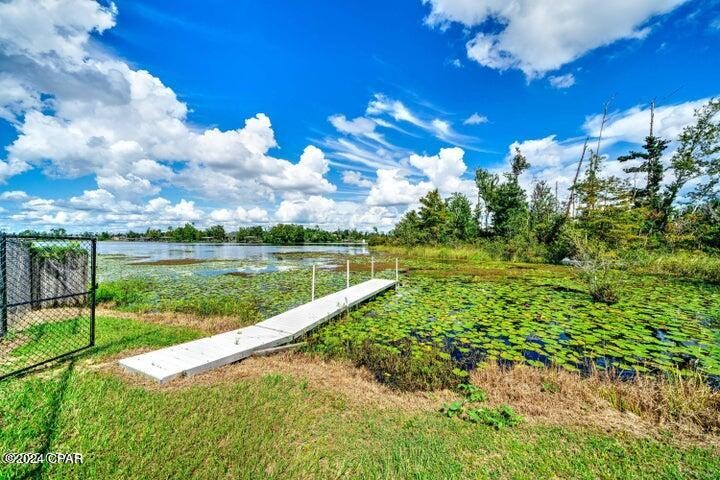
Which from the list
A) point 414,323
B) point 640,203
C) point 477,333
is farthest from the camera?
point 640,203

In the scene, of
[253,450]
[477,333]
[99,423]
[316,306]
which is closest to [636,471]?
[253,450]

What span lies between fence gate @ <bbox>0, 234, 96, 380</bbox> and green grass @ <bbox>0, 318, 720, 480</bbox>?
4.08 feet

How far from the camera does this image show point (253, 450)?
99.0 inches

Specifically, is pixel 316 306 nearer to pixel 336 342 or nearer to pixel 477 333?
pixel 336 342

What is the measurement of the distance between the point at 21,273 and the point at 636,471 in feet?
31.6

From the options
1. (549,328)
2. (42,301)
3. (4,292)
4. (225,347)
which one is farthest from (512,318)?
(4,292)

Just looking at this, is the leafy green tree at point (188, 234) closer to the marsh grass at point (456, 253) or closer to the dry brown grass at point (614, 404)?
the marsh grass at point (456, 253)

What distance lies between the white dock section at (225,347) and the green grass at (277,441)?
463 millimetres

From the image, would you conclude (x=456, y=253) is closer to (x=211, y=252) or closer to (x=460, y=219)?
(x=460, y=219)

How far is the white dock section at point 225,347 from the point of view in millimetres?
3895

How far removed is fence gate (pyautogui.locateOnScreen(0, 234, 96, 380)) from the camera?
4.24 metres

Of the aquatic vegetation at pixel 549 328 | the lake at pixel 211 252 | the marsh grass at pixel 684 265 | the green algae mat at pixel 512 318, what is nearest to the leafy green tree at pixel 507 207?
the marsh grass at pixel 684 265

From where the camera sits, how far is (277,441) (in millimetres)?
2631

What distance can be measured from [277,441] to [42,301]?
161 inches
